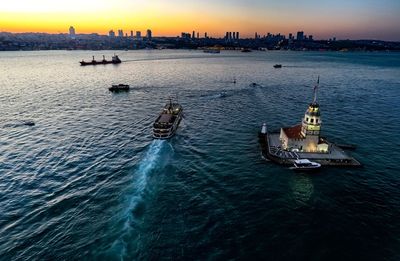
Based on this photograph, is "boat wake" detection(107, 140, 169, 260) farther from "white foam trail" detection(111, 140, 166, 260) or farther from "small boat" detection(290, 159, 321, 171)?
"small boat" detection(290, 159, 321, 171)

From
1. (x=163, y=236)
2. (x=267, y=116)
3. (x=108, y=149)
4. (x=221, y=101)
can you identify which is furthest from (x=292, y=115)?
(x=163, y=236)

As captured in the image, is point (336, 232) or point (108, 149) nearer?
point (336, 232)

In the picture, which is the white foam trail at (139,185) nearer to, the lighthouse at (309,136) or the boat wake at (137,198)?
the boat wake at (137,198)

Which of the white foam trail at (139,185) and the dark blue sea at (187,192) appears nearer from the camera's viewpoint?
the white foam trail at (139,185)

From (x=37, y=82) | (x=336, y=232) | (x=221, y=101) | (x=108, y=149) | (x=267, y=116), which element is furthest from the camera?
(x=37, y=82)

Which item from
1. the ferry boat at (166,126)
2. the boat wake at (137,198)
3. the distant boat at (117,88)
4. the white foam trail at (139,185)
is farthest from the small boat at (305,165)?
the distant boat at (117,88)

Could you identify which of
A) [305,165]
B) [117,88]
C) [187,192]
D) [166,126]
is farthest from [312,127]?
[117,88]

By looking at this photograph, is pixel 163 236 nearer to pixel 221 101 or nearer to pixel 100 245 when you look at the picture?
pixel 100 245

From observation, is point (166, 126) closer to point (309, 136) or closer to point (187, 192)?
point (187, 192)
